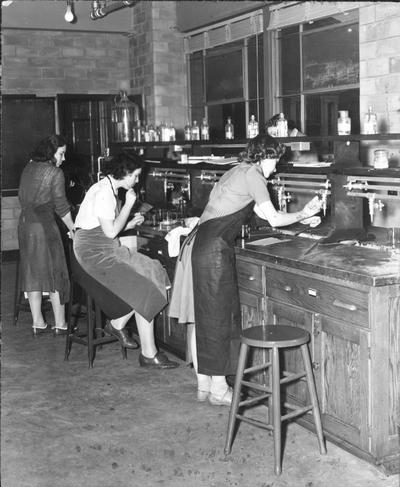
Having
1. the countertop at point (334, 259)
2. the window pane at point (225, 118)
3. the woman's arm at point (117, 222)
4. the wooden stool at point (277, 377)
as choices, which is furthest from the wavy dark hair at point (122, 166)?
the window pane at point (225, 118)

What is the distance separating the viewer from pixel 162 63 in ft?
29.5

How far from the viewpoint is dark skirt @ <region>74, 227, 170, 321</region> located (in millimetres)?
4816

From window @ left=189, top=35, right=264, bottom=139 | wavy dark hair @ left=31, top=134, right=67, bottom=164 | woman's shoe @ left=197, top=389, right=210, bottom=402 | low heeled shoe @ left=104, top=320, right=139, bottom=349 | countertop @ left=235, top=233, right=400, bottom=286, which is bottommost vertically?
woman's shoe @ left=197, top=389, right=210, bottom=402

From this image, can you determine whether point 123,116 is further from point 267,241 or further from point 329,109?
point 267,241

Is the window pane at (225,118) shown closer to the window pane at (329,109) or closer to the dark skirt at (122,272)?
the window pane at (329,109)

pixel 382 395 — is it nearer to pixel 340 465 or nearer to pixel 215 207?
pixel 340 465

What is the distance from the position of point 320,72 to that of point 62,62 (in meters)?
3.83

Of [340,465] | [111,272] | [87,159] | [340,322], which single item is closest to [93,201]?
[111,272]

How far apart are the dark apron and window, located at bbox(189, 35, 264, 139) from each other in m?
4.17

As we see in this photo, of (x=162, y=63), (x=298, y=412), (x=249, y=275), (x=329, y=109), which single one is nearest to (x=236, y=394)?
(x=298, y=412)

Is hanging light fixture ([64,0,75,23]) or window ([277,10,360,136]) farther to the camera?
hanging light fixture ([64,0,75,23])

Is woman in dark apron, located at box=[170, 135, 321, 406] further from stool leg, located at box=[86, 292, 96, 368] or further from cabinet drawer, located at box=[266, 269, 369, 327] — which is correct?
stool leg, located at box=[86, 292, 96, 368]

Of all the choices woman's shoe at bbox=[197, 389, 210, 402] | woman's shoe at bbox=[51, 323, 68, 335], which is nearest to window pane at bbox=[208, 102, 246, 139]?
woman's shoe at bbox=[51, 323, 68, 335]

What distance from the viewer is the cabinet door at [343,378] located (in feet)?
10.8
